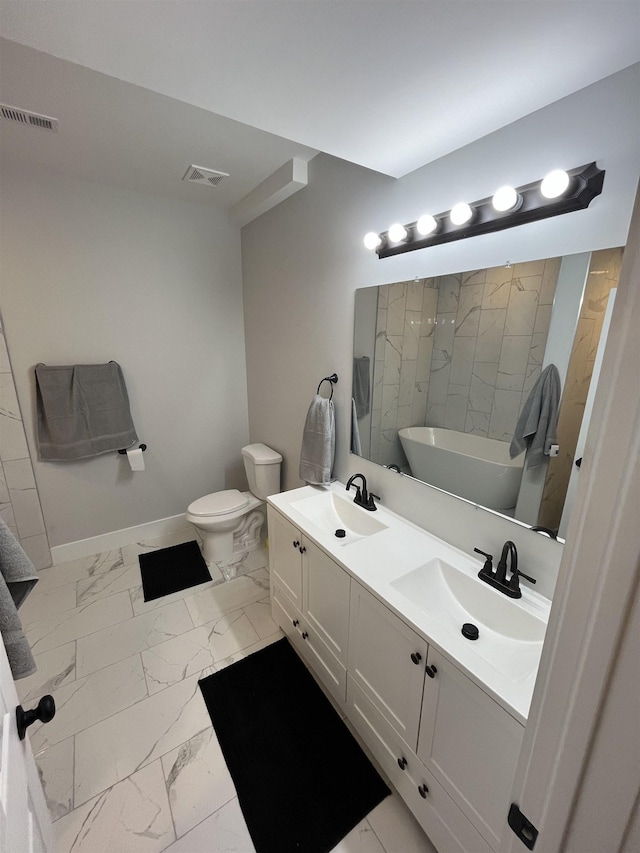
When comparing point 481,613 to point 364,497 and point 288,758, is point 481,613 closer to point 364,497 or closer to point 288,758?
point 364,497

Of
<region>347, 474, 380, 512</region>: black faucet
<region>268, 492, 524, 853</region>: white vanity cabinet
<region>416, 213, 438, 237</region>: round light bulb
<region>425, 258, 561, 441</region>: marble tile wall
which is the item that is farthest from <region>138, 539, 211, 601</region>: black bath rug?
<region>416, 213, 438, 237</region>: round light bulb

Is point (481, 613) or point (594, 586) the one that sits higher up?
point (594, 586)

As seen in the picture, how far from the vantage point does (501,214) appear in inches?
Result: 45.1

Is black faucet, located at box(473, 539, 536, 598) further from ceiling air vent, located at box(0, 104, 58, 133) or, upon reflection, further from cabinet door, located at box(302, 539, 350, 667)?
ceiling air vent, located at box(0, 104, 58, 133)

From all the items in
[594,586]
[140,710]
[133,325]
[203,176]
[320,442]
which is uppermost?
[203,176]

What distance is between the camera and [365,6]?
758mm

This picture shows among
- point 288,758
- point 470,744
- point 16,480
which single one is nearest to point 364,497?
point 470,744

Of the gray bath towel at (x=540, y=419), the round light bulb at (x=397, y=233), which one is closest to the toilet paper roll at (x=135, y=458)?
the round light bulb at (x=397, y=233)

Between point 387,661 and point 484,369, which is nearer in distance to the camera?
point 387,661

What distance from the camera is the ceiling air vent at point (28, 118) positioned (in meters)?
1.52

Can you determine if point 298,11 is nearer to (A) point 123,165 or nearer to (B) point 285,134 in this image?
(B) point 285,134

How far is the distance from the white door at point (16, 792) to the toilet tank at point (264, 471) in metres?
1.92

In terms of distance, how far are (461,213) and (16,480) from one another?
9.81 feet

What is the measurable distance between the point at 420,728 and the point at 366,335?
158 cm
